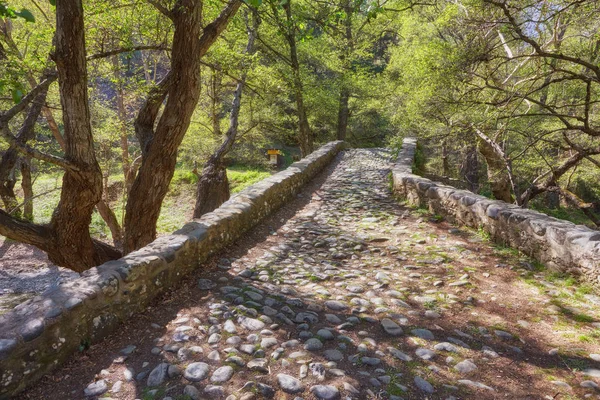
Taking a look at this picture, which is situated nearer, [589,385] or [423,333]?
[589,385]

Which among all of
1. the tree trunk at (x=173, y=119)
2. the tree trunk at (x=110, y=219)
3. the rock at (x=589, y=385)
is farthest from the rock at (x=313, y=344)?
the tree trunk at (x=110, y=219)

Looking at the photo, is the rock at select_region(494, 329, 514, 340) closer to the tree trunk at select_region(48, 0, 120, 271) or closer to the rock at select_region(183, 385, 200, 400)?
the rock at select_region(183, 385, 200, 400)

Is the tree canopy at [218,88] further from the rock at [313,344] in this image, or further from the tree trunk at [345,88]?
the rock at [313,344]

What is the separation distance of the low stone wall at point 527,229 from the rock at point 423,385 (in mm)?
2484

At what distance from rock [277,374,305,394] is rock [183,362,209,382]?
512 millimetres

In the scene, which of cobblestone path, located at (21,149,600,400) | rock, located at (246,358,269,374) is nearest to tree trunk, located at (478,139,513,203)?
cobblestone path, located at (21,149,600,400)

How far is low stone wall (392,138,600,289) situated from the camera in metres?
3.90

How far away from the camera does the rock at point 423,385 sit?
7.95ft

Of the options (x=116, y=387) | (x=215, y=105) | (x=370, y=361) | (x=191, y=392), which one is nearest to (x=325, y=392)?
(x=370, y=361)

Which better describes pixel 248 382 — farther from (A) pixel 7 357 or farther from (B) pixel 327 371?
(A) pixel 7 357

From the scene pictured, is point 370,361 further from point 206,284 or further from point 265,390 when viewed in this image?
point 206,284

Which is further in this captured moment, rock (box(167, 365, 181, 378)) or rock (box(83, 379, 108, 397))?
rock (box(167, 365, 181, 378))

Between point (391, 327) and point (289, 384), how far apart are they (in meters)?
1.20

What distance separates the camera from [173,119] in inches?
219
